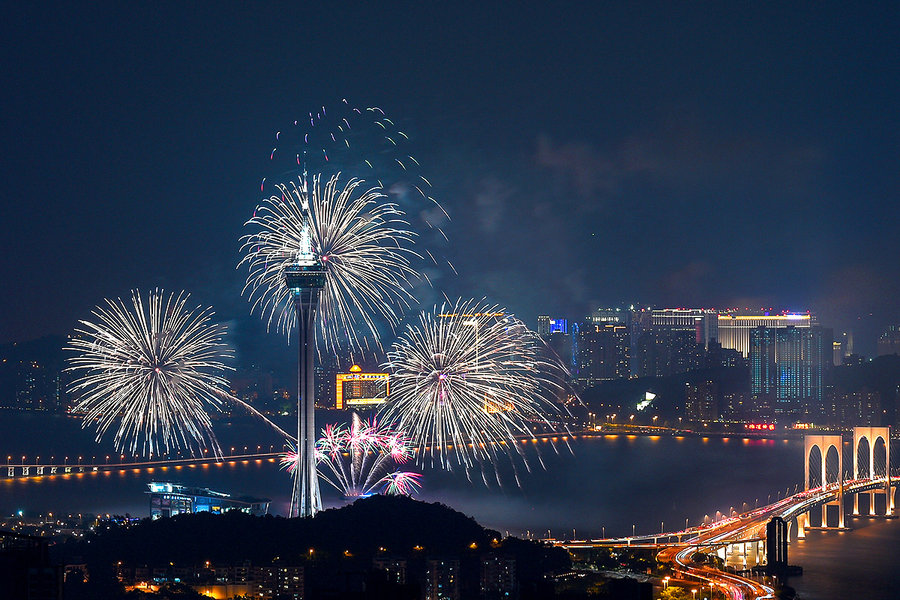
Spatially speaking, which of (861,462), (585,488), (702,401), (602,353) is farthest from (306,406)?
(602,353)

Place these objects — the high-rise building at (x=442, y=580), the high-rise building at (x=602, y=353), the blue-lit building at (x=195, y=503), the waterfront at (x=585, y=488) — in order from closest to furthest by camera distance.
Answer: the high-rise building at (x=442, y=580)
the blue-lit building at (x=195, y=503)
the waterfront at (x=585, y=488)
the high-rise building at (x=602, y=353)

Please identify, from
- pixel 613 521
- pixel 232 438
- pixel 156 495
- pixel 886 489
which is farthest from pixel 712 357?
pixel 156 495

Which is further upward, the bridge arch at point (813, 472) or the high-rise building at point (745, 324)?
the high-rise building at point (745, 324)

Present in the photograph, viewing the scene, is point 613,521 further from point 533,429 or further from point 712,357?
point 712,357

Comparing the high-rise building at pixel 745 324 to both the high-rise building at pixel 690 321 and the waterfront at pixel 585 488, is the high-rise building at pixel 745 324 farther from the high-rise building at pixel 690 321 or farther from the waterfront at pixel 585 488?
the waterfront at pixel 585 488

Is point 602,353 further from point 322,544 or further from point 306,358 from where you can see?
point 322,544

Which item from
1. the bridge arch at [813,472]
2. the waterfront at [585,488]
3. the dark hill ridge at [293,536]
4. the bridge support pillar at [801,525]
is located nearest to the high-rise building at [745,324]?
the waterfront at [585,488]

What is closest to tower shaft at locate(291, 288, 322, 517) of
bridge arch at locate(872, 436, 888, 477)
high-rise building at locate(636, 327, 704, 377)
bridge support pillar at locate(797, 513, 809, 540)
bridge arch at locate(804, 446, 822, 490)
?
bridge support pillar at locate(797, 513, 809, 540)
